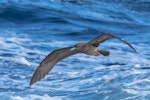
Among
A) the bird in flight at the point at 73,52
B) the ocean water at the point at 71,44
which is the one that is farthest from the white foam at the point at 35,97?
the bird in flight at the point at 73,52

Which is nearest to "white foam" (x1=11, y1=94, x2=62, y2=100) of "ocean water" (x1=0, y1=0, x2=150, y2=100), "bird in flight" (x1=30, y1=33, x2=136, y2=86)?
"ocean water" (x1=0, y1=0, x2=150, y2=100)

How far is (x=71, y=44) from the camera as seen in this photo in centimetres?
1362

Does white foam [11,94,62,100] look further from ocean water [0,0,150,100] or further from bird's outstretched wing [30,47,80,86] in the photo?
bird's outstretched wing [30,47,80,86]

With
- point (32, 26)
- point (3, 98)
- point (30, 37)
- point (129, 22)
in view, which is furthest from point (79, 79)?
point (129, 22)

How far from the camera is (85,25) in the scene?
15.8 metres

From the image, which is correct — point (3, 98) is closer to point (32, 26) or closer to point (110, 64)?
point (110, 64)

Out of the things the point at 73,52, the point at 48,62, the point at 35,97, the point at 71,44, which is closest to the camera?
the point at 73,52

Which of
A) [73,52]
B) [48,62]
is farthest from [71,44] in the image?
[73,52]

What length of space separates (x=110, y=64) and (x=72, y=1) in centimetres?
684

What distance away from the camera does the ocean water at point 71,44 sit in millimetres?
10641

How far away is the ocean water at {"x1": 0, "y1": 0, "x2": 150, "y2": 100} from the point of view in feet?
34.9

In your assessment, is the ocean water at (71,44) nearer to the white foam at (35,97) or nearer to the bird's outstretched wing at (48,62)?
the white foam at (35,97)

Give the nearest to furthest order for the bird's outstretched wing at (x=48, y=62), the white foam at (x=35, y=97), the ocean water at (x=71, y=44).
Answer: the bird's outstretched wing at (x=48, y=62) → the white foam at (x=35, y=97) → the ocean water at (x=71, y=44)

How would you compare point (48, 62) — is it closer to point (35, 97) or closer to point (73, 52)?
point (73, 52)
